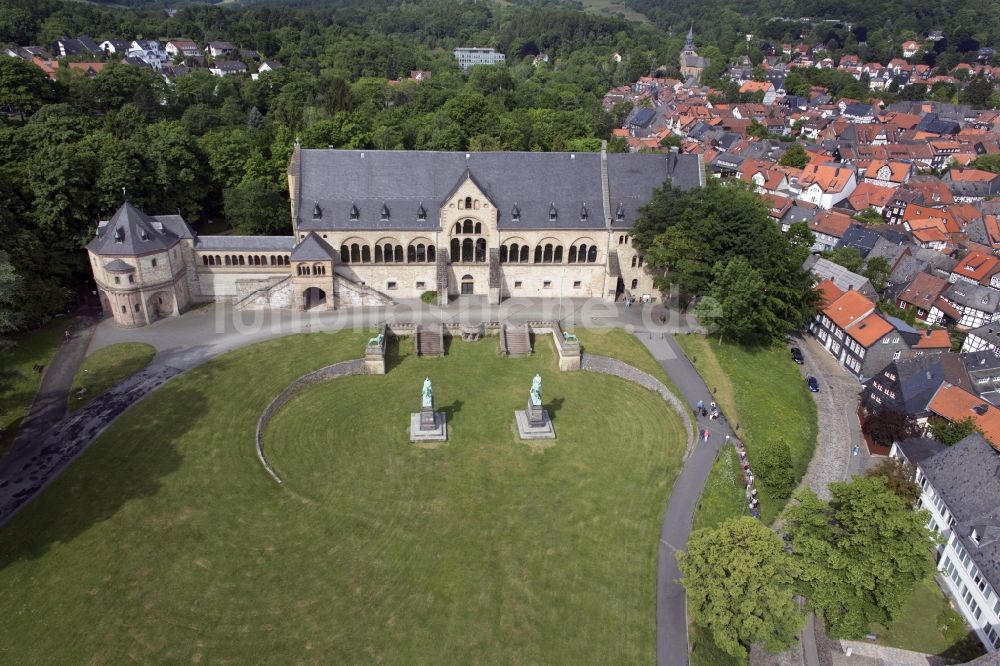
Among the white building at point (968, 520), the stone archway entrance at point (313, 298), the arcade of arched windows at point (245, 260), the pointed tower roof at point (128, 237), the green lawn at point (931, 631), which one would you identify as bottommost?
the green lawn at point (931, 631)

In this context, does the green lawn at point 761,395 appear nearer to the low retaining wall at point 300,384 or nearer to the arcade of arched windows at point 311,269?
the low retaining wall at point 300,384

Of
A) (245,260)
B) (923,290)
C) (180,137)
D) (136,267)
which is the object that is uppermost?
(180,137)

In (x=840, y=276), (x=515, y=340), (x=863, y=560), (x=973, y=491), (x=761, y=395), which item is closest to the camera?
(x=863, y=560)

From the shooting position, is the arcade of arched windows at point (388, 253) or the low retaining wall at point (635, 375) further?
the arcade of arched windows at point (388, 253)

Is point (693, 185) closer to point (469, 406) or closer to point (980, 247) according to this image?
point (469, 406)

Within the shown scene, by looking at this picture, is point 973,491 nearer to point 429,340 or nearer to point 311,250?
point 429,340

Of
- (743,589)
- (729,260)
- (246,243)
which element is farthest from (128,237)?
(743,589)

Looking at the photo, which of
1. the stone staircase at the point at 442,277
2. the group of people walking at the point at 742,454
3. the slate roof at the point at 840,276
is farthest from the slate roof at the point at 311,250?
the slate roof at the point at 840,276

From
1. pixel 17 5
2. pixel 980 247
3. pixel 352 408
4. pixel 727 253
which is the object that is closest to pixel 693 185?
pixel 727 253
